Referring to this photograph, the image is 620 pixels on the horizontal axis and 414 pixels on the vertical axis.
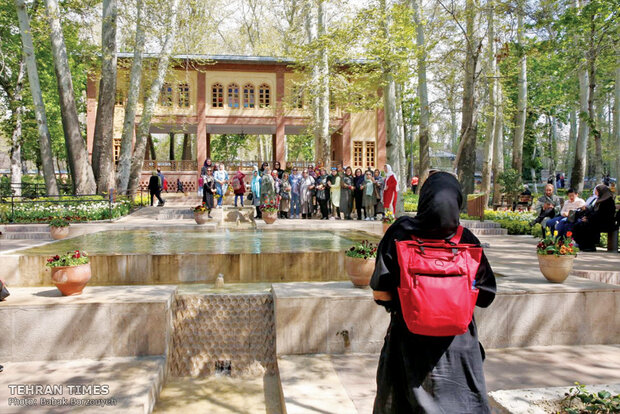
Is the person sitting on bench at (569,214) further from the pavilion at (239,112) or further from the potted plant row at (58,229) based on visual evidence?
the pavilion at (239,112)

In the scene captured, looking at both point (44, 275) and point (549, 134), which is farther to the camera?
point (549, 134)

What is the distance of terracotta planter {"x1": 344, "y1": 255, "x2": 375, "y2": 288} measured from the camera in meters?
5.72

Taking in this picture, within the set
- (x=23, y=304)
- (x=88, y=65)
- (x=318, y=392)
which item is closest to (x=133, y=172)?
(x=88, y=65)

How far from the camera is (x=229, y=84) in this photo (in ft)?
97.6

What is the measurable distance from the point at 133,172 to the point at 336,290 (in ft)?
56.1

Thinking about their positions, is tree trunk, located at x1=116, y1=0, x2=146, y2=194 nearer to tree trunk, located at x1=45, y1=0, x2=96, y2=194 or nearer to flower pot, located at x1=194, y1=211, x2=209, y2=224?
tree trunk, located at x1=45, y1=0, x2=96, y2=194

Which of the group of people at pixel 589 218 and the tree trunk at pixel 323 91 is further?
the tree trunk at pixel 323 91

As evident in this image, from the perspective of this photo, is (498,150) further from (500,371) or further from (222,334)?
(222,334)

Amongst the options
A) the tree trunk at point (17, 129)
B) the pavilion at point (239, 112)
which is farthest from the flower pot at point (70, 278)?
the tree trunk at point (17, 129)

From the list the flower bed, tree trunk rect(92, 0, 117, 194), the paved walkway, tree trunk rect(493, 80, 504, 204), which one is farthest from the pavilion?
the paved walkway

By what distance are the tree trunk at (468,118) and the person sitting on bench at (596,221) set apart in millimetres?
5745

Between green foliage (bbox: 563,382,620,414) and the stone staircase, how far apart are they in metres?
12.6

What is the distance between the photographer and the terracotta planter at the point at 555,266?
19.4 ft

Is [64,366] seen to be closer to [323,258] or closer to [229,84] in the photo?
[323,258]
